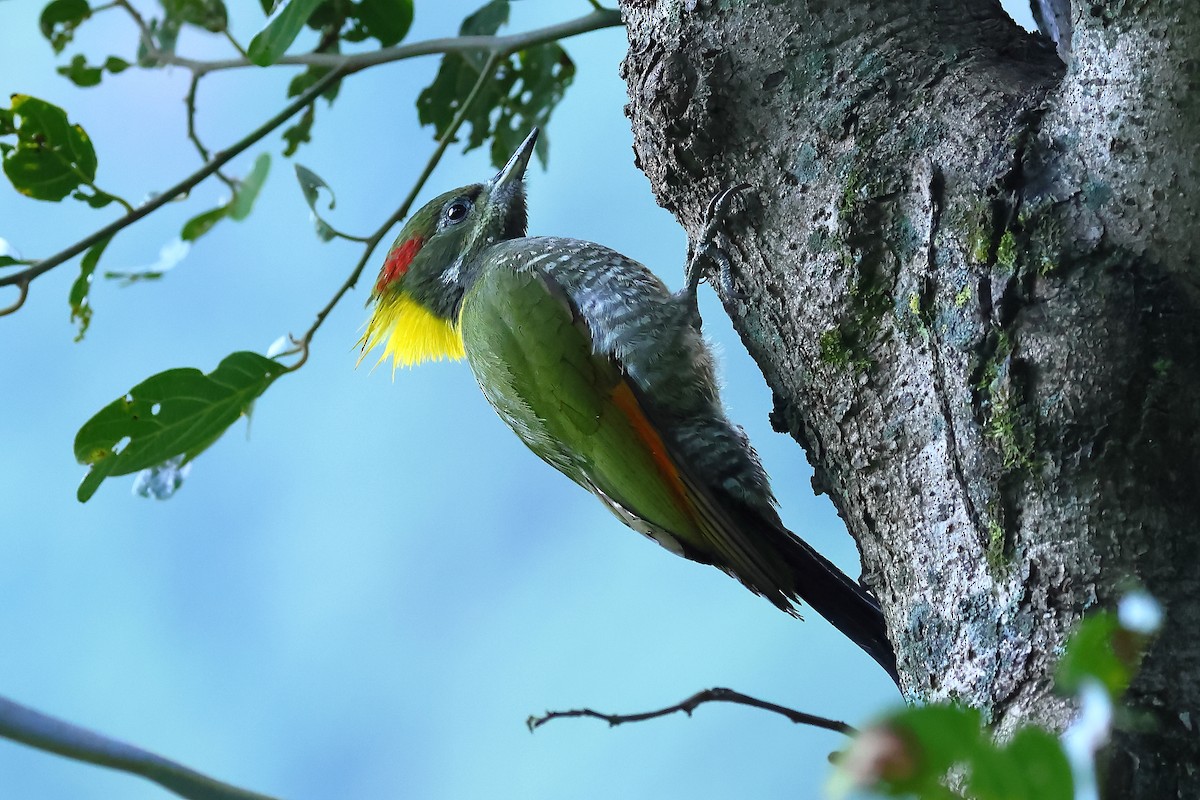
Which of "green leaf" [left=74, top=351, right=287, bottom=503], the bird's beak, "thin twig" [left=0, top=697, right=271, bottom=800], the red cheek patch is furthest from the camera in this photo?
the red cheek patch

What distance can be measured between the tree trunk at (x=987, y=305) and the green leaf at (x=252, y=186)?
3.41ft

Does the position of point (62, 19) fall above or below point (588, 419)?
above

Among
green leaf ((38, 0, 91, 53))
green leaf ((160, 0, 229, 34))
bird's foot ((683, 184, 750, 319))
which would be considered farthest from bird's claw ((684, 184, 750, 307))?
green leaf ((38, 0, 91, 53))

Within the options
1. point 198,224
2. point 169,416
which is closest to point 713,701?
point 169,416

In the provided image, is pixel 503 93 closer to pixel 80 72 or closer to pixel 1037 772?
pixel 80 72

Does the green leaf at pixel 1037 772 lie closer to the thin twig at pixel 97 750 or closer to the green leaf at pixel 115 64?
the thin twig at pixel 97 750

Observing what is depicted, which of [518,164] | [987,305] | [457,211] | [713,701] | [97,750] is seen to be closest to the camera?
[97,750]

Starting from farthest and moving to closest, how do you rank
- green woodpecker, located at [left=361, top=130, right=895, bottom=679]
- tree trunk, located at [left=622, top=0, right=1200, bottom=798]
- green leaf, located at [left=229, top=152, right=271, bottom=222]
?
1. green leaf, located at [left=229, top=152, right=271, bottom=222]
2. green woodpecker, located at [left=361, top=130, right=895, bottom=679]
3. tree trunk, located at [left=622, top=0, right=1200, bottom=798]

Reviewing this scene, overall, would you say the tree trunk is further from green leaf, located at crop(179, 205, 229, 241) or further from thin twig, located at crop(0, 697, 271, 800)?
green leaf, located at crop(179, 205, 229, 241)

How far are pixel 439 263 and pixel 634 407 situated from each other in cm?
99

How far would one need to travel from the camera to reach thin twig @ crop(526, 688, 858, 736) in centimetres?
148

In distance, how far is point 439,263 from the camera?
2.98 m

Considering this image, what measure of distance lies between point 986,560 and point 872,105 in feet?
2.12

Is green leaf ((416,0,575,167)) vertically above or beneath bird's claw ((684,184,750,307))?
above
